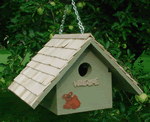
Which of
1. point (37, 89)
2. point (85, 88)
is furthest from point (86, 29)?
point (37, 89)

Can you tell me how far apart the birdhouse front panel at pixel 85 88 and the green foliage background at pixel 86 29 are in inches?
25.2

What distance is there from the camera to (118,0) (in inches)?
148

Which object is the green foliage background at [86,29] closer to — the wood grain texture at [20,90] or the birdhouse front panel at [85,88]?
the birdhouse front panel at [85,88]

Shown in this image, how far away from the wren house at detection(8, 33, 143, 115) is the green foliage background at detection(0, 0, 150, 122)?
2.05 ft

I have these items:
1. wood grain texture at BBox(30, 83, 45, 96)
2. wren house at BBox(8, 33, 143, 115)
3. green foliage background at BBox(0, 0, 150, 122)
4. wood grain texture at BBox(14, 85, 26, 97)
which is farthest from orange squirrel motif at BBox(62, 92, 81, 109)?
green foliage background at BBox(0, 0, 150, 122)

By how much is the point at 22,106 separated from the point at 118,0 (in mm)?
4043

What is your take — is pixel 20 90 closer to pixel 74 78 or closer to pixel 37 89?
pixel 37 89

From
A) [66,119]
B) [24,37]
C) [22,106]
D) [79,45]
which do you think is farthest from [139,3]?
[22,106]

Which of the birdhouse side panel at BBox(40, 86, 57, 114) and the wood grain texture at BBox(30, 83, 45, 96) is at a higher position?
the wood grain texture at BBox(30, 83, 45, 96)

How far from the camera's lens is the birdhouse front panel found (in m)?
2.28

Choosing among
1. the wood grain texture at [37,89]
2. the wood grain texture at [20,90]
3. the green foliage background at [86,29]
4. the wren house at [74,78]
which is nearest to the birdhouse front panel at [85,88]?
the wren house at [74,78]

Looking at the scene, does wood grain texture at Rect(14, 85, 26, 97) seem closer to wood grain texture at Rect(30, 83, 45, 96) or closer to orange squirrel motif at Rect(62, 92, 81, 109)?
wood grain texture at Rect(30, 83, 45, 96)

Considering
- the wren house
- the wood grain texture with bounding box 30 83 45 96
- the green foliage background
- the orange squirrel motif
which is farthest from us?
the green foliage background

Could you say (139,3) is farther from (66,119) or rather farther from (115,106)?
(66,119)
